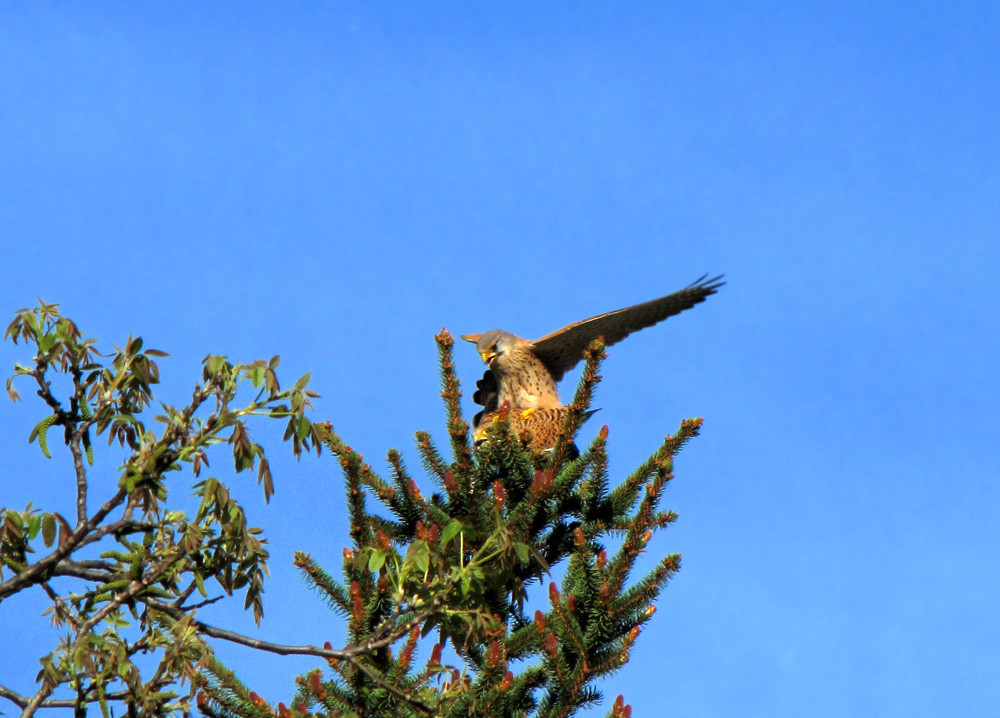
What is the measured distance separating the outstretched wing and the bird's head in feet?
0.58

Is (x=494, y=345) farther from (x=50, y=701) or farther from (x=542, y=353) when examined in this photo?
(x=50, y=701)

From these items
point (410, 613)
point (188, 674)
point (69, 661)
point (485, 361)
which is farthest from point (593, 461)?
point (69, 661)

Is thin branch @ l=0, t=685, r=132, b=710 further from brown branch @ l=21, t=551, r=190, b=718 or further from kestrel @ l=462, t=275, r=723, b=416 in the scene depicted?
kestrel @ l=462, t=275, r=723, b=416

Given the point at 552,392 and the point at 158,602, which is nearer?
the point at 158,602

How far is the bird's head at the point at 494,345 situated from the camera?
24.9 ft

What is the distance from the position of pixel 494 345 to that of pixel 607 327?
77 centimetres

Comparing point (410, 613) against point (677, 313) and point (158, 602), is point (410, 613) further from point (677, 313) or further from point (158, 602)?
point (677, 313)

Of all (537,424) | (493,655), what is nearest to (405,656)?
(493,655)

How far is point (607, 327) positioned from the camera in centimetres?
759

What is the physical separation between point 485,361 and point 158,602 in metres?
3.75

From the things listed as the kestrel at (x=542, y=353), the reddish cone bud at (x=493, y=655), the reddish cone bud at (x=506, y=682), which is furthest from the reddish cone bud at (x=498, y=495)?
the kestrel at (x=542, y=353)

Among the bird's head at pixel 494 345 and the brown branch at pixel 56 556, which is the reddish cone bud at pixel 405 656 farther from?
the bird's head at pixel 494 345

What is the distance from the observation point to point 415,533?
652 centimetres

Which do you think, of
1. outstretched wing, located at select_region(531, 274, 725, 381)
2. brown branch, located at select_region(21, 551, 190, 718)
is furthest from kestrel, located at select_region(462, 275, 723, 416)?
brown branch, located at select_region(21, 551, 190, 718)
